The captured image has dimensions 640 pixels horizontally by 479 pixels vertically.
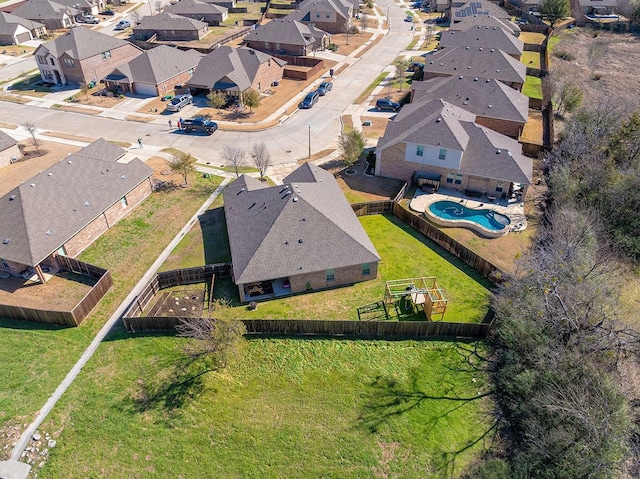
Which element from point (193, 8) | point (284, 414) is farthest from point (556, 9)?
point (284, 414)

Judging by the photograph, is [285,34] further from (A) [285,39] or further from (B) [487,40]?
(B) [487,40]

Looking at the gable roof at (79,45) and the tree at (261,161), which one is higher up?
the gable roof at (79,45)

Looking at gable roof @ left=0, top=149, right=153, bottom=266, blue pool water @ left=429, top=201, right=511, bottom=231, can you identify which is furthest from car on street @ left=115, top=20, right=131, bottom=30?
blue pool water @ left=429, top=201, right=511, bottom=231

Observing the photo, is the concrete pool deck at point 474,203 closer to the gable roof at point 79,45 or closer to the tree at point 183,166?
the tree at point 183,166

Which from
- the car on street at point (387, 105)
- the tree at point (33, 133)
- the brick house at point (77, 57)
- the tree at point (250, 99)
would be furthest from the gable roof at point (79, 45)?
the car on street at point (387, 105)

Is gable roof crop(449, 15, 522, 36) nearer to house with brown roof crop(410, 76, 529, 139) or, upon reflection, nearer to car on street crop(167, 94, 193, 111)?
house with brown roof crop(410, 76, 529, 139)

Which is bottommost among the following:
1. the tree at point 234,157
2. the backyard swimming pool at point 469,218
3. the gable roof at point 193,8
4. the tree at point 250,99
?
the backyard swimming pool at point 469,218

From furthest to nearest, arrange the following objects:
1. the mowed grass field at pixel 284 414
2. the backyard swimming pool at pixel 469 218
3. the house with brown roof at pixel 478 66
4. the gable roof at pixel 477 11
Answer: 1. the gable roof at pixel 477 11
2. the house with brown roof at pixel 478 66
3. the backyard swimming pool at pixel 469 218
4. the mowed grass field at pixel 284 414
